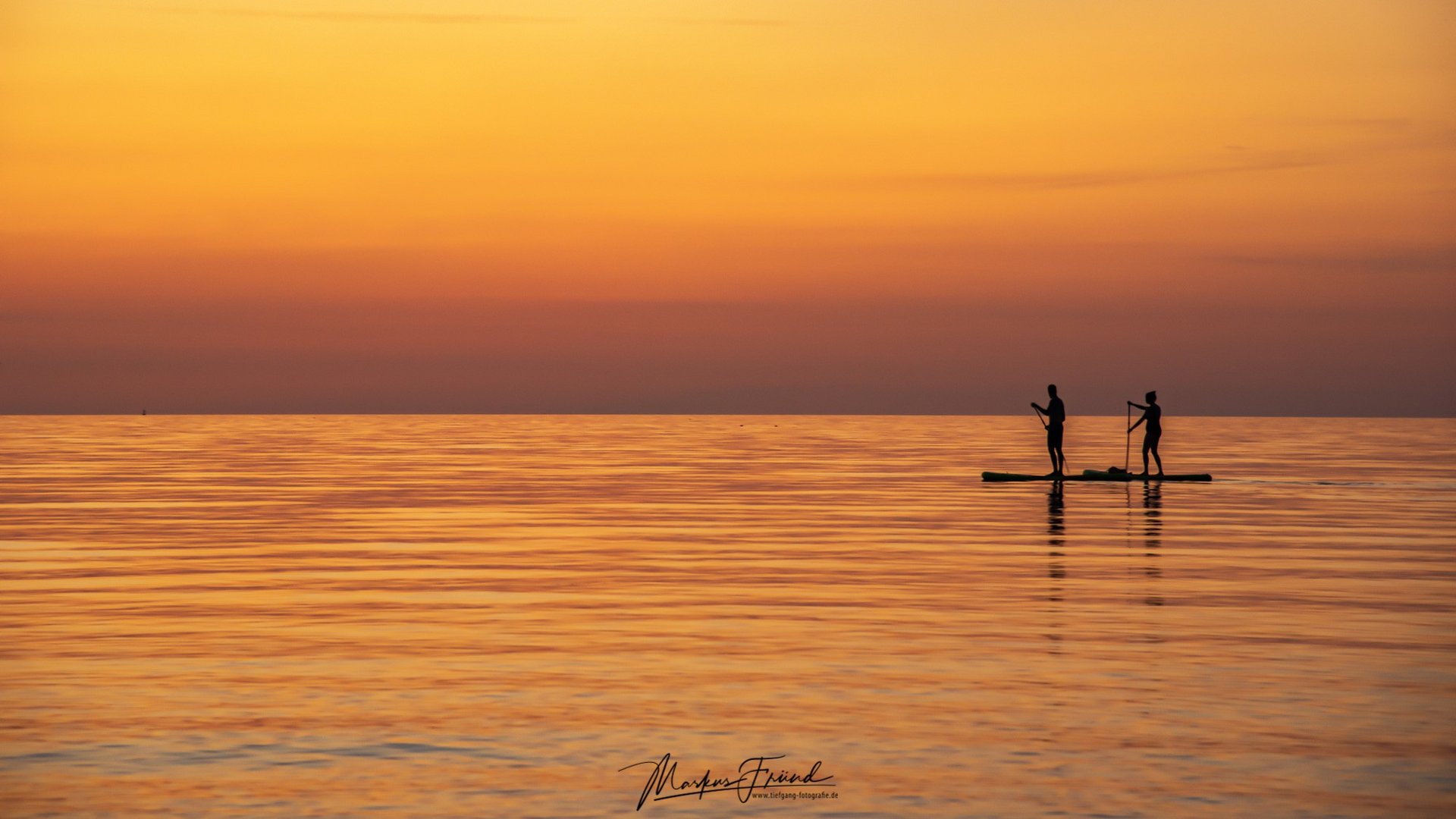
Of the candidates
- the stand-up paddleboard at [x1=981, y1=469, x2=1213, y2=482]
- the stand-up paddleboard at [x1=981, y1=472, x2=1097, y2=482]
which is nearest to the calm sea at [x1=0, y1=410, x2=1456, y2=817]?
the stand-up paddleboard at [x1=981, y1=472, x2=1097, y2=482]

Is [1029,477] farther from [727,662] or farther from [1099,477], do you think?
[727,662]

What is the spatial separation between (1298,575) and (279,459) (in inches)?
2073

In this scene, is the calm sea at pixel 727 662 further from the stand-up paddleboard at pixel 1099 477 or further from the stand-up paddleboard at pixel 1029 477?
the stand-up paddleboard at pixel 1099 477

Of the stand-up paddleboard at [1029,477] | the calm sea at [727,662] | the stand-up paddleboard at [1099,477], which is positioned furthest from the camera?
the stand-up paddleboard at [1099,477]

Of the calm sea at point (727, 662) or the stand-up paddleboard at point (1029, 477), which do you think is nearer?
the calm sea at point (727, 662)

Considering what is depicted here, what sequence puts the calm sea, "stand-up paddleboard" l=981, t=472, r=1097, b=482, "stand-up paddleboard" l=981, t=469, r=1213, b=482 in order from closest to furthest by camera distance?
1. the calm sea
2. "stand-up paddleboard" l=981, t=472, r=1097, b=482
3. "stand-up paddleboard" l=981, t=469, r=1213, b=482

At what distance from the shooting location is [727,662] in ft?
45.9

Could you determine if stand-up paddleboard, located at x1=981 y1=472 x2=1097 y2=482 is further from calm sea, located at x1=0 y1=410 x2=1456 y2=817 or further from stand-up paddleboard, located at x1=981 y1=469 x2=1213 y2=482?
calm sea, located at x1=0 y1=410 x2=1456 y2=817

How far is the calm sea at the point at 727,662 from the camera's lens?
959 centimetres

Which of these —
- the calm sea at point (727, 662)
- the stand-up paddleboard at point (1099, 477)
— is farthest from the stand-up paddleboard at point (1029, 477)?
the calm sea at point (727, 662)

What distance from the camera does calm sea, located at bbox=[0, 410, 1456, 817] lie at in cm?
959

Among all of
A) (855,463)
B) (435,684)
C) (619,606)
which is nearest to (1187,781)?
(435,684)

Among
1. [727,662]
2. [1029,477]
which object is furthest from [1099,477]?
[727,662]

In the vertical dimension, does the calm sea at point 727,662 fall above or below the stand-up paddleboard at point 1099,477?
below
